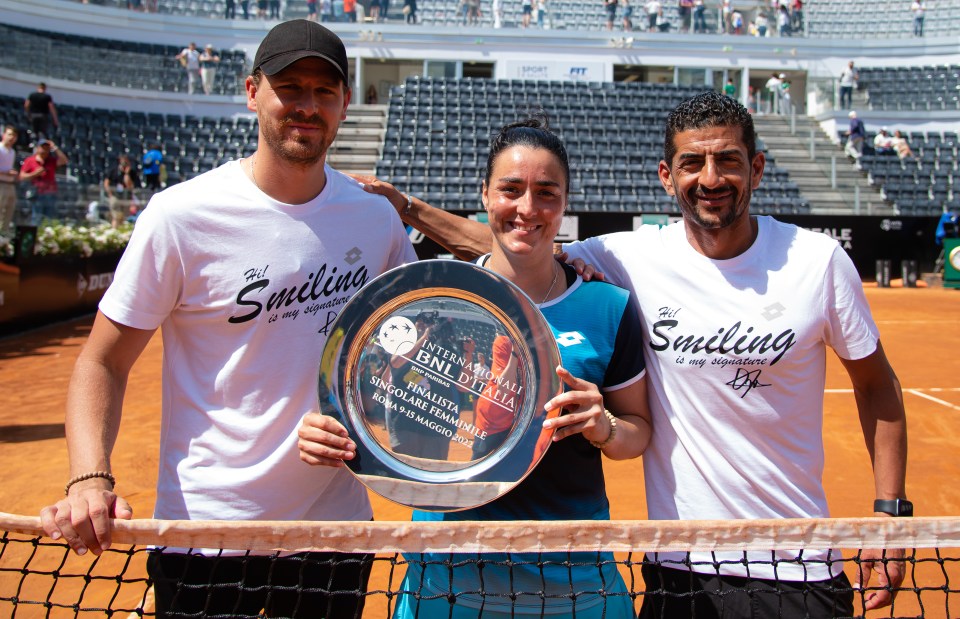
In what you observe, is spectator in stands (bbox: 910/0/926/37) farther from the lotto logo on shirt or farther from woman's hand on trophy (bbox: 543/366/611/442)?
woman's hand on trophy (bbox: 543/366/611/442)

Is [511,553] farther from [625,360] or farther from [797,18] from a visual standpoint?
[797,18]

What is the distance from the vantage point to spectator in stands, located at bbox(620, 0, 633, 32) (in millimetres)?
32469

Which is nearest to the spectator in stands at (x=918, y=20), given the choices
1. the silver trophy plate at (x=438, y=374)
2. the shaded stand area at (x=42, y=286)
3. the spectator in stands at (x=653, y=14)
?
the spectator in stands at (x=653, y=14)

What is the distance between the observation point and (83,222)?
1575 cm

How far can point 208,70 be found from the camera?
88.6ft

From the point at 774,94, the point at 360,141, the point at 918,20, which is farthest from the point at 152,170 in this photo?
the point at 918,20

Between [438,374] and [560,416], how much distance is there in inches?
13.7

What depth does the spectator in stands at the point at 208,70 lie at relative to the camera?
27.1m

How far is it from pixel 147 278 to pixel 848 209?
23.5 metres

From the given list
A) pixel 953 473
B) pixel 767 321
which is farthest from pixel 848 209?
pixel 767 321

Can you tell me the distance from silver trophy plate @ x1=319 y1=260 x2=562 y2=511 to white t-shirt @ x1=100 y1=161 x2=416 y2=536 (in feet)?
0.91

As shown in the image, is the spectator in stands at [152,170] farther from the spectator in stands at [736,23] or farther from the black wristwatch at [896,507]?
the spectator in stands at [736,23]

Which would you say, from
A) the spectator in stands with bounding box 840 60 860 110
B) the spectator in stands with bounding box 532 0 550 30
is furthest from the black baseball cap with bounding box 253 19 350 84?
the spectator in stands with bounding box 532 0 550 30

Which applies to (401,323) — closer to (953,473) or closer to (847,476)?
(847,476)
